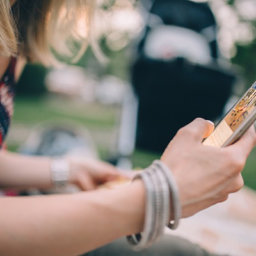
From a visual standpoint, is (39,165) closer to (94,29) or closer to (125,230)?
(94,29)

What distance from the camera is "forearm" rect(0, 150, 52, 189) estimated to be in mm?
1022

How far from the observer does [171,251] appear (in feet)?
2.48

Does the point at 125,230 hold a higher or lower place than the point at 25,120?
higher

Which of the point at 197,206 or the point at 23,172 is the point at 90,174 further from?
the point at 197,206

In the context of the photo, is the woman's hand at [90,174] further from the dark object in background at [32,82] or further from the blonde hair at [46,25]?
the dark object in background at [32,82]

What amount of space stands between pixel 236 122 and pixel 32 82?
1052 cm

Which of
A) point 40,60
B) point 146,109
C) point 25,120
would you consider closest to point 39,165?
point 40,60

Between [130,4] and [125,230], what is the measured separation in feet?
3.67

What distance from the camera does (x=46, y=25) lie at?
1.09m

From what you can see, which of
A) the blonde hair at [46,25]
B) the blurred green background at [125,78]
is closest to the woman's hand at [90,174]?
the blurred green background at [125,78]

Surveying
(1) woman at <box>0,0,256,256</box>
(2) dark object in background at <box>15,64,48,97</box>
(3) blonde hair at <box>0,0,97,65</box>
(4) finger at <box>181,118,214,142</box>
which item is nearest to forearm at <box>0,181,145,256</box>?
(1) woman at <box>0,0,256,256</box>

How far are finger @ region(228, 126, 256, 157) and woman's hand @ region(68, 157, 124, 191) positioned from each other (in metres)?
0.58

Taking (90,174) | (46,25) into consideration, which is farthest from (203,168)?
(46,25)

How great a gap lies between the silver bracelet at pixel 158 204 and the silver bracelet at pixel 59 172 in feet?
2.01
